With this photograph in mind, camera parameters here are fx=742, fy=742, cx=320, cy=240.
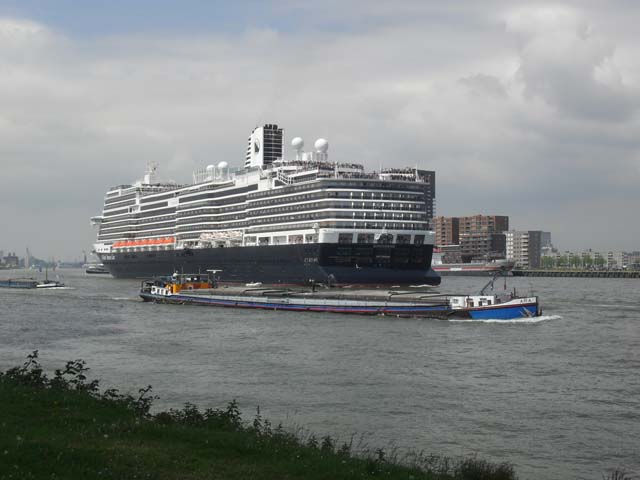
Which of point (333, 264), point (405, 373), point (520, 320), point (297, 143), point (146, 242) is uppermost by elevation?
point (297, 143)

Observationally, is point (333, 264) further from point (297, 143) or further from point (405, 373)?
point (405, 373)

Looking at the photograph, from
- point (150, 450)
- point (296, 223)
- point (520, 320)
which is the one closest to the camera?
point (150, 450)

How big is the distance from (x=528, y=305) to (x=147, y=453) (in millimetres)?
53356

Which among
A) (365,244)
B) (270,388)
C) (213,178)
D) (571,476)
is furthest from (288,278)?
(571,476)

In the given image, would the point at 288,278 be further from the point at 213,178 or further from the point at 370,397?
the point at 370,397

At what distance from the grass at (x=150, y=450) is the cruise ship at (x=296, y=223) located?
77.1 metres

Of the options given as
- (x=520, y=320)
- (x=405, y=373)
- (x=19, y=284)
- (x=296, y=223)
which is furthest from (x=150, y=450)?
(x=19, y=284)

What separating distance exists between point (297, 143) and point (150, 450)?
112 meters

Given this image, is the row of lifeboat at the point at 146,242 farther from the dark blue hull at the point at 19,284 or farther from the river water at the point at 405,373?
the river water at the point at 405,373

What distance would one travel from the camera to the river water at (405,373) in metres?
25.4

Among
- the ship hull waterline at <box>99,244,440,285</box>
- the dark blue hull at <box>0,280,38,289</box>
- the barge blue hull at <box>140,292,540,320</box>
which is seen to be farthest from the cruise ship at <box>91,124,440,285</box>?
the dark blue hull at <box>0,280,38,289</box>

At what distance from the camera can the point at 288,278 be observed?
104 m

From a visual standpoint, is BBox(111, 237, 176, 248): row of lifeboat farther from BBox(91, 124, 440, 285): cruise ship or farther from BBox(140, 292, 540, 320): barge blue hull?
BBox(140, 292, 540, 320): barge blue hull

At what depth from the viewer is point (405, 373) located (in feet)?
125
